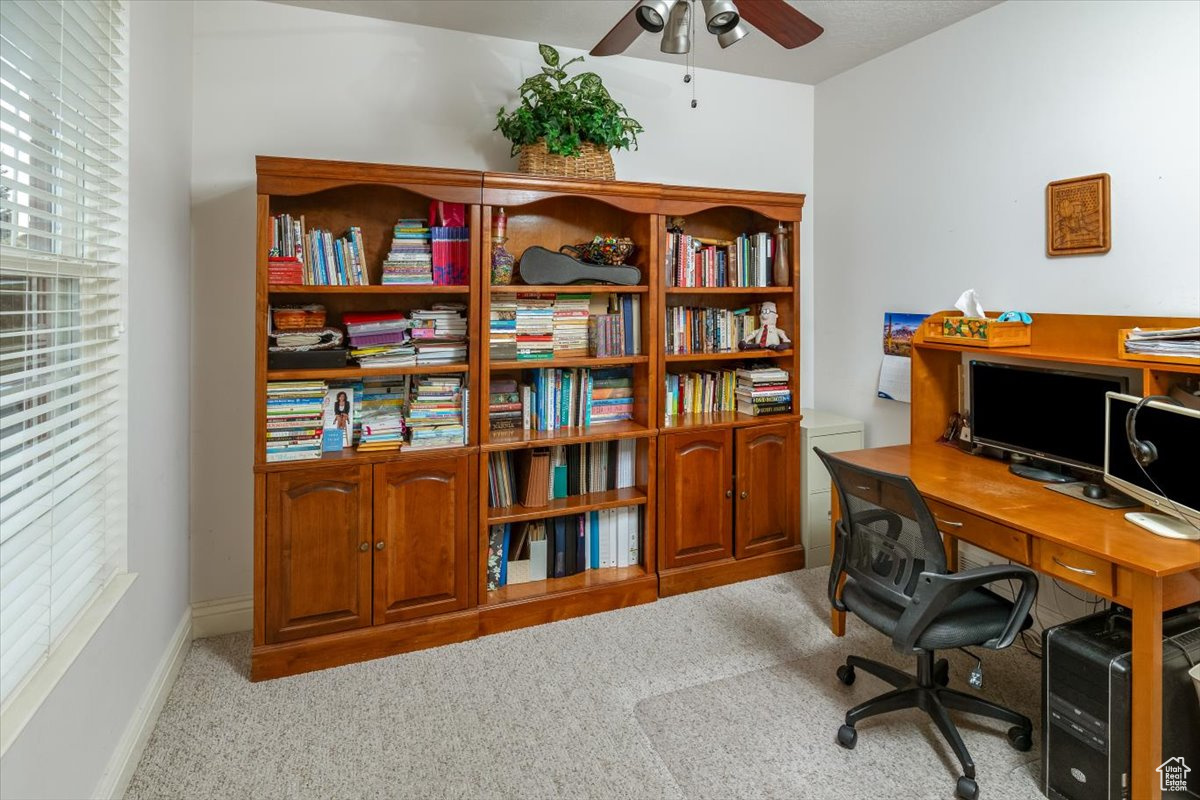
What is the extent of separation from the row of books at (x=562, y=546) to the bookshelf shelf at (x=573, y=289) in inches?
41.2

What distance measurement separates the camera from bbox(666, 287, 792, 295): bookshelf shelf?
9.88ft

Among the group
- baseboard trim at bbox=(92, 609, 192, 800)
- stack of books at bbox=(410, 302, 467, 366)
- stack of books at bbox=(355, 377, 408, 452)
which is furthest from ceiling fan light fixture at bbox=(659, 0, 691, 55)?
baseboard trim at bbox=(92, 609, 192, 800)

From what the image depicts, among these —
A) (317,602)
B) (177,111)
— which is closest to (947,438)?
(317,602)

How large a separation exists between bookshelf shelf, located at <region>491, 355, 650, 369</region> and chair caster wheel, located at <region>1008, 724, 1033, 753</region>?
6.24 feet

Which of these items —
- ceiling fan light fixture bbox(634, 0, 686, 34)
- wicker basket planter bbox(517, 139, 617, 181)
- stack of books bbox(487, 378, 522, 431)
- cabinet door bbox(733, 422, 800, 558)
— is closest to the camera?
ceiling fan light fixture bbox(634, 0, 686, 34)

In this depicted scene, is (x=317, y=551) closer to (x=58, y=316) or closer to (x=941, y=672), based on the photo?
(x=58, y=316)

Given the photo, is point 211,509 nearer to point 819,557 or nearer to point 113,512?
point 113,512

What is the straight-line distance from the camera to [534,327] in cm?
287

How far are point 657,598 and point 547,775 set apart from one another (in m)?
1.21

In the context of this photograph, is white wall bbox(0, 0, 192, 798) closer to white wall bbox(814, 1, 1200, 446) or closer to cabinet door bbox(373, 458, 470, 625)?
cabinet door bbox(373, 458, 470, 625)

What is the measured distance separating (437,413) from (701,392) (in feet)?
4.49

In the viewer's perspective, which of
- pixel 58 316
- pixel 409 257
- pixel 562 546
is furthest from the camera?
pixel 562 546

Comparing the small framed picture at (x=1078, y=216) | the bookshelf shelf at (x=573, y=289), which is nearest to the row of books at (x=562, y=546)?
the bookshelf shelf at (x=573, y=289)

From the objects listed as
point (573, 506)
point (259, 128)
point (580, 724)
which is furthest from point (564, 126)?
point (580, 724)
